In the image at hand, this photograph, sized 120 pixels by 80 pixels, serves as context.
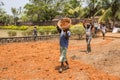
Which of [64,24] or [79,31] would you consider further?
[79,31]

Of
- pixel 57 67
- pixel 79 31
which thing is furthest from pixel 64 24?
pixel 79 31

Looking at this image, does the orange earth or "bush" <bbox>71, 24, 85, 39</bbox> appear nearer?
the orange earth

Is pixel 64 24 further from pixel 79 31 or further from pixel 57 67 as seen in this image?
pixel 79 31

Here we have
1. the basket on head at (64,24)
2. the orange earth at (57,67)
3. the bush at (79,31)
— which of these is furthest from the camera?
the bush at (79,31)

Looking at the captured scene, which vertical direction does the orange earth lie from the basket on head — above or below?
below

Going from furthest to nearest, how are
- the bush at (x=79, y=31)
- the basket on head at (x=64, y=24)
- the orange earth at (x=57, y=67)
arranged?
the bush at (x=79, y=31), the basket on head at (x=64, y=24), the orange earth at (x=57, y=67)

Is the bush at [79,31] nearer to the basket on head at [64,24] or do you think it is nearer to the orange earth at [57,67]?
the orange earth at [57,67]

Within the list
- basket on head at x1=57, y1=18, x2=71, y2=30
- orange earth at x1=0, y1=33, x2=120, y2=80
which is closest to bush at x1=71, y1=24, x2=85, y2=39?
orange earth at x1=0, y1=33, x2=120, y2=80

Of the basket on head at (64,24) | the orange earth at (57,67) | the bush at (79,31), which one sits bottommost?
the orange earth at (57,67)

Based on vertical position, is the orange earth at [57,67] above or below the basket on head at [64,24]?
below

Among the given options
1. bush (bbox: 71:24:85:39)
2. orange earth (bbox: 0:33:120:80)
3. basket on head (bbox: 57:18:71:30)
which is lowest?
orange earth (bbox: 0:33:120:80)

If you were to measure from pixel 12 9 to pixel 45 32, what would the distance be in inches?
2381

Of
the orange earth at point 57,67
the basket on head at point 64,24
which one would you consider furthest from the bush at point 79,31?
the basket on head at point 64,24

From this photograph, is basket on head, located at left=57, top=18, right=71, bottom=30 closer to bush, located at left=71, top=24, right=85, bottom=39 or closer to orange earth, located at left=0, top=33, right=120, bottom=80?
orange earth, located at left=0, top=33, right=120, bottom=80
